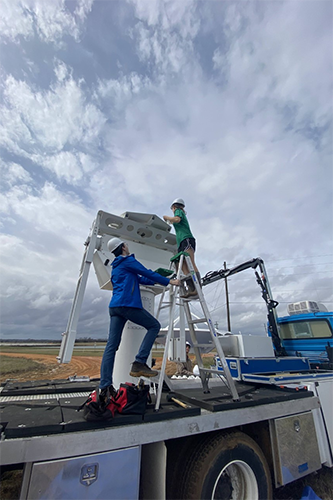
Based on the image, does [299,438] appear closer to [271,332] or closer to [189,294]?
[189,294]

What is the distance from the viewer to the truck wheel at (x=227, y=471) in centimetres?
275

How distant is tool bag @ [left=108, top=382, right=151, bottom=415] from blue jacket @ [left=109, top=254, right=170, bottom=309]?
912mm

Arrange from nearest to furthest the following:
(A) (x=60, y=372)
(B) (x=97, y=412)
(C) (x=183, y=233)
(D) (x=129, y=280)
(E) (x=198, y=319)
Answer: (B) (x=97, y=412), (D) (x=129, y=280), (E) (x=198, y=319), (C) (x=183, y=233), (A) (x=60, y=372)

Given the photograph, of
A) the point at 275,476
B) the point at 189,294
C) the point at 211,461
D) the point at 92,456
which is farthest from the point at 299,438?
the point at 92,456

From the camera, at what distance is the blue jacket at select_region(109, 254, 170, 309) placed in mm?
3203

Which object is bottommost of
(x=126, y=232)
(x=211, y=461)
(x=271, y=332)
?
(x=211, y=461)

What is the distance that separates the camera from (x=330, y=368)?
607 centimetres

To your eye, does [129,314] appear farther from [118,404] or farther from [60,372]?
[60,372]

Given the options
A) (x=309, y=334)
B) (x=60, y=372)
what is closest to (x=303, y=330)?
(x=309, y=334)

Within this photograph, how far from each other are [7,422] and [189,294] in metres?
2.50

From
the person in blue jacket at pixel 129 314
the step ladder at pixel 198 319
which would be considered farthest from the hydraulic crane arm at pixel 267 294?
the person in blue jacket at pixel 129 314

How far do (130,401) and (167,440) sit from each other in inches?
33.7

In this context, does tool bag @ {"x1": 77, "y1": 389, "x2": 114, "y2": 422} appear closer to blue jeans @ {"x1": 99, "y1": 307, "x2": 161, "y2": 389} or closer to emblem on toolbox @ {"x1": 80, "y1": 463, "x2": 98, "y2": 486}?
emblem on toolbox @ {"x1": 80, "y1": 463, "x2": 98, "y2": 486}

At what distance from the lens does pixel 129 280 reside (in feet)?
11.0
